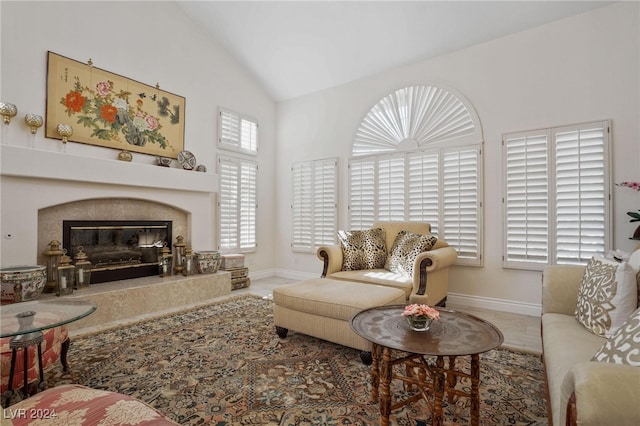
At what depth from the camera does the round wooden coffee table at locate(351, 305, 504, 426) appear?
1.46m

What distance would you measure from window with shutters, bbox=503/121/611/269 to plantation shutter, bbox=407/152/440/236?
29.8 inches

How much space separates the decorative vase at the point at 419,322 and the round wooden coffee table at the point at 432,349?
0.07 feet

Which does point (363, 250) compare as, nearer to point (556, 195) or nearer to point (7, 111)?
point (556, 195)

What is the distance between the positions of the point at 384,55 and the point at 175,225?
11.7 feet

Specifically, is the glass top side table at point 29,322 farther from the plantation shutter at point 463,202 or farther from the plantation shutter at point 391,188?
the plantation shutter at point 463,202

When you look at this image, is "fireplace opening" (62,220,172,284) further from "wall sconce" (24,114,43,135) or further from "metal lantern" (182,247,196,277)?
"wall sconce" (24,114,43,135)

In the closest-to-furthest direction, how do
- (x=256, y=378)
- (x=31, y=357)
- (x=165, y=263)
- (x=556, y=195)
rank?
(x=31, y=357) → (x=256, y=378) → (x=556, y=195) → (x=165, y=263)

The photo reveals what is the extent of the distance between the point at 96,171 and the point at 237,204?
1.98 m

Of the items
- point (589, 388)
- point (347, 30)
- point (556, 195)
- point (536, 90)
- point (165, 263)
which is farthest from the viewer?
point (347, 30)

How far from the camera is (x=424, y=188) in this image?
414 centimetres

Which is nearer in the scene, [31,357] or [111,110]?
[31,357]

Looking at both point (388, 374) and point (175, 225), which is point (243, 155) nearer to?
point (175, 225)

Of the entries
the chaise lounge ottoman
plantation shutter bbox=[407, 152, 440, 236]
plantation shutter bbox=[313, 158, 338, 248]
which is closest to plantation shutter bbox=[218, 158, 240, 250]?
plantation shutter bbox=[313, 158, 338, 248]

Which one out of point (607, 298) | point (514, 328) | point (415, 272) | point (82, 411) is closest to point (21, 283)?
point (82, 411)
